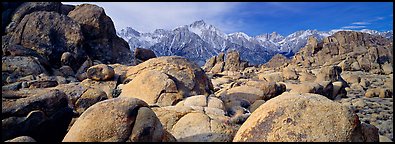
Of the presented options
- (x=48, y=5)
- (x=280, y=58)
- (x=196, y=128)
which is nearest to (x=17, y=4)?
(x=48, y=5)

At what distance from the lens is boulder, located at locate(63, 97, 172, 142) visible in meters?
5.53

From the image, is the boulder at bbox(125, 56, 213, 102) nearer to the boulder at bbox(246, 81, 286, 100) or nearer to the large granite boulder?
the large granite boulder

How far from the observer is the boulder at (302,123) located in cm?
537

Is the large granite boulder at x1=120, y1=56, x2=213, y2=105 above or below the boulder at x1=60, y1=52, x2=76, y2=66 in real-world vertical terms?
below

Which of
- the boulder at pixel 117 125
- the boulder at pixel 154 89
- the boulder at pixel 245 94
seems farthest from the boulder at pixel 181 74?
the boulder at pixel 117 125

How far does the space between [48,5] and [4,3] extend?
11.8 ft

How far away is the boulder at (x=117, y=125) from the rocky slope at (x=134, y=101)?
0.06ft

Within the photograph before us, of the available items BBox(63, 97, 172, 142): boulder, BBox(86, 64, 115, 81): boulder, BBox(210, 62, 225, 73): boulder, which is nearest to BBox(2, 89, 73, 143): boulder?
BBox(63, 97, 172, 142): boulder

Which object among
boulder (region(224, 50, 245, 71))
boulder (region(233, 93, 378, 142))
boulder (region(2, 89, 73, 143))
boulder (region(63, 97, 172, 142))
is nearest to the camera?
boulder (region(233, 93, 378, 142))

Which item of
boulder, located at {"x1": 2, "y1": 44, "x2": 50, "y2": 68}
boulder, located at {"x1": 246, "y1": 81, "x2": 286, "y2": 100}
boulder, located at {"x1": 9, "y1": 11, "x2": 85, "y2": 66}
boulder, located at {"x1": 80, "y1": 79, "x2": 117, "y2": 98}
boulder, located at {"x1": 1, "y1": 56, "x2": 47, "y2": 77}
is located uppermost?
boulder, located at {"x1": 9, "y1": 11, "x2": 85, "y2": 66}

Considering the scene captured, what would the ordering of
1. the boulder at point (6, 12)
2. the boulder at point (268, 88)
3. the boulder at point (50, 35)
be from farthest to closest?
the boulder at point (6, 12) < the boulder at point (50, 35) < the boulder at point (268, 88)

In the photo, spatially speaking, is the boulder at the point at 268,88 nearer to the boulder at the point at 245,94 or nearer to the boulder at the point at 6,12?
the boulder at the point at 245,94

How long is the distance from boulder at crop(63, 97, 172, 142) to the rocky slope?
0.06 feet

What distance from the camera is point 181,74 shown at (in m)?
14.7
